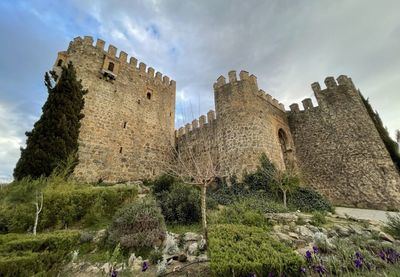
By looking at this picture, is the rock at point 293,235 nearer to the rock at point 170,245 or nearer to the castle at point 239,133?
the rock at point 170,245

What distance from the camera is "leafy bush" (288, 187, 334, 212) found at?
9812 millimetres

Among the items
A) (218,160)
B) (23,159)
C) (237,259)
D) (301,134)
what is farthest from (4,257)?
(301,134)

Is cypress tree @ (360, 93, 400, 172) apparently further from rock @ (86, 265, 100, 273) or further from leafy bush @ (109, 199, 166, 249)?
rock @ (86, 265, 100, 273)

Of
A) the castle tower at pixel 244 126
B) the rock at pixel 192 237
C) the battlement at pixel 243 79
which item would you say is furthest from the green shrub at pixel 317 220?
the battlement at pixel 243 79

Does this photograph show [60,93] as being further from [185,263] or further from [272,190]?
[272,190]

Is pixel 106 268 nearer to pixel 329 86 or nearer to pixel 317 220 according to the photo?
pixel 317 220

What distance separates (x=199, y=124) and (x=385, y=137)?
44.5ft

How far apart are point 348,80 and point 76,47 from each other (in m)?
20.3

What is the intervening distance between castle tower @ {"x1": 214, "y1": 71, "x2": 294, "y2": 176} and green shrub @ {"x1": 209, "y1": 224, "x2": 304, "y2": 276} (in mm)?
8352

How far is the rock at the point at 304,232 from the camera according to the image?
554 cm

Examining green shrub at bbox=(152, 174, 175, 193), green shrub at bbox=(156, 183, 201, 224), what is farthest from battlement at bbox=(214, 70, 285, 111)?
green shrub at bbox=(156, 183, 201, 224)

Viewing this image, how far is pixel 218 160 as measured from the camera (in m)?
13.5

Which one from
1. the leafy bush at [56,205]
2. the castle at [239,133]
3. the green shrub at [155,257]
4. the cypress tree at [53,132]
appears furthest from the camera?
the castle at [239,133]

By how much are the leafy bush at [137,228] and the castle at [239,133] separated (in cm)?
580
